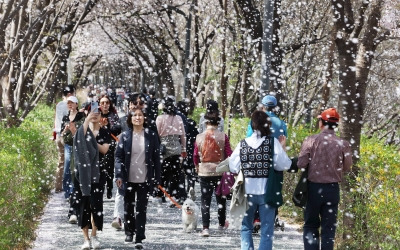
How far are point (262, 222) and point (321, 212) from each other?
0.62 meters

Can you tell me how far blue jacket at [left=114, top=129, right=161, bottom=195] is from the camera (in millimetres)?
7922

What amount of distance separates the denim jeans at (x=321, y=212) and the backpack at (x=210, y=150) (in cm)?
224

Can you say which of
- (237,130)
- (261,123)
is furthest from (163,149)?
(237,130)

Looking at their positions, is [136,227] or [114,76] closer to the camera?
[136,227]

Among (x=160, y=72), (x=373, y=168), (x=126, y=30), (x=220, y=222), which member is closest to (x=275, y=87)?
(x=220, y=222)

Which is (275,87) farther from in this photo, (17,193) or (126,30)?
(126,30)

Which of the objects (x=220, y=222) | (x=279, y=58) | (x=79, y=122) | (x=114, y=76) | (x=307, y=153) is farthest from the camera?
(x=114, y=76)

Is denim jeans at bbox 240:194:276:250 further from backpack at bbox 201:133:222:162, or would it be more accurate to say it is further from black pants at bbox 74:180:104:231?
backpack at bbox 201:133:222:162

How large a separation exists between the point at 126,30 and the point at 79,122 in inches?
901

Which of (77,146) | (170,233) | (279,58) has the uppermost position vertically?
(279,58)

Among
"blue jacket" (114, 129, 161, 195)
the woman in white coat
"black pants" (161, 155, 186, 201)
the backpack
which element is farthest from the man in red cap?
"black pants" (161, 155, 186, 201)

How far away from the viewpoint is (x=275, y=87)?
1338cm

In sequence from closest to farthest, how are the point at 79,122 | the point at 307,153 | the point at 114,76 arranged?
the point at 307,153 → the point at 79,122 → the point at 114,76

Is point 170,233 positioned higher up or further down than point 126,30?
further down
